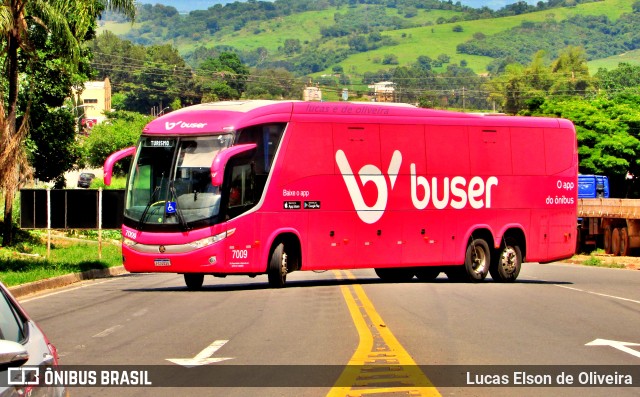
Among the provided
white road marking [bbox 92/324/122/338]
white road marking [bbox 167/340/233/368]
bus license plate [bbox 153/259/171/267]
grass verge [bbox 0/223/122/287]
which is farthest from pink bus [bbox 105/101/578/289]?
white road marking [bbox 167/340/233/368]

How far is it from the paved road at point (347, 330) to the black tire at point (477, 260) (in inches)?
93.3

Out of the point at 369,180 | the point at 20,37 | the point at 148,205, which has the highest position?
the point at 20,37

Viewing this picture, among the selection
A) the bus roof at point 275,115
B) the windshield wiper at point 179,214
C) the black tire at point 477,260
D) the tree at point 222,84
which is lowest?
the black tire at point 477,260

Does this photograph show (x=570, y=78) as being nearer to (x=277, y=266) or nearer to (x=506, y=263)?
(x=506, y=263)

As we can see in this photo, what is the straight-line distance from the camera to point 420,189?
26625mm

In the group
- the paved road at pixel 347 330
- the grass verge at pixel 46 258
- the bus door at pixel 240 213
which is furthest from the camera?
the grass verge at pixel 46 258

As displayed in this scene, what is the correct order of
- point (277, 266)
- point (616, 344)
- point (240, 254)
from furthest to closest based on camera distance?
1. point (277, 266)
2. point (240, 254)
3. point (616, 344)

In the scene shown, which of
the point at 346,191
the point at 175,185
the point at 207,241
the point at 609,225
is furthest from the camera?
the point at 609,225

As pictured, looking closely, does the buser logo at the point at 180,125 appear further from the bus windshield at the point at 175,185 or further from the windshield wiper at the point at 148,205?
the windshield wiper at the point at 148,205

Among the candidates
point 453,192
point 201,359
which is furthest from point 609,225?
point 201,359

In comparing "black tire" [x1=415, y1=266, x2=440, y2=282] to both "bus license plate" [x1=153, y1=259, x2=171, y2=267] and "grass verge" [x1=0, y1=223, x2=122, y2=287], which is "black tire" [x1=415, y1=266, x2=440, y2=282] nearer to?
"bus license plate" [x1=153, y1=259, x2=171, y2=267]

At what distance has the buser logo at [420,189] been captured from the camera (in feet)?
83.5

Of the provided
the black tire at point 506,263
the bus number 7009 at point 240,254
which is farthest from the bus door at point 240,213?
the black tire at point 506,263

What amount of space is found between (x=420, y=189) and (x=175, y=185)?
649cm
